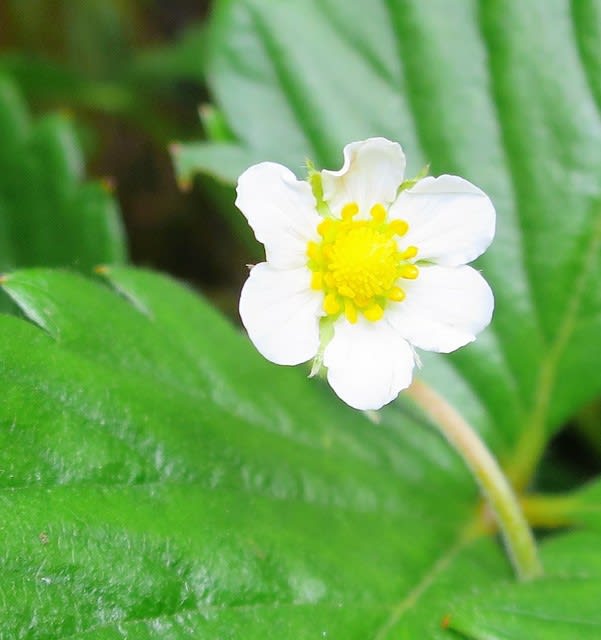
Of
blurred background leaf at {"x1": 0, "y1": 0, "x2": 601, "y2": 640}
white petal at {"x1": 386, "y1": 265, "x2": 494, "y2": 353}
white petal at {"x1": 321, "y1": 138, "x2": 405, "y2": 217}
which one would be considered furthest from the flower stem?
white petal at {"x1": 321, "y1": 138, "x2": 405, "y2": 217}

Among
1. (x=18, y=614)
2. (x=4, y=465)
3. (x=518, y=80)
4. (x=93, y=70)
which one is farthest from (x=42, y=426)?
(x=93, y=70)

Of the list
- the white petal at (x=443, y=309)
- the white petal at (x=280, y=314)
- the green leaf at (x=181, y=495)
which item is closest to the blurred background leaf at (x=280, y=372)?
the green leaf at (x=181, y=495)

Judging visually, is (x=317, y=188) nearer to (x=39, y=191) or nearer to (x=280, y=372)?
(x=280, y=372)

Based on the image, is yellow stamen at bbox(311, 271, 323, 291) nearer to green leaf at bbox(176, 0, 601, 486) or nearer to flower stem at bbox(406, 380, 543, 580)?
flower stem at bbox(406, 380, 543, 580)

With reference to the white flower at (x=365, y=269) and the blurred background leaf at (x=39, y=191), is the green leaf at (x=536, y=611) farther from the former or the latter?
the blurred background leaf at (x=39, y=191)

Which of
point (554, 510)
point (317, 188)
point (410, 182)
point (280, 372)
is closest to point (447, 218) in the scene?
point (410, 182)

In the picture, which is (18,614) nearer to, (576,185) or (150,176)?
(576,185)
